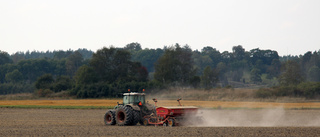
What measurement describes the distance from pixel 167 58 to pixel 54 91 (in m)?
25.4

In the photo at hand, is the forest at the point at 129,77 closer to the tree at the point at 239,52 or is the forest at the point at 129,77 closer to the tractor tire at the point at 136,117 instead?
the tractor tire at the point at 136,117

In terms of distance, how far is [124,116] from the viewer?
25.7 meters

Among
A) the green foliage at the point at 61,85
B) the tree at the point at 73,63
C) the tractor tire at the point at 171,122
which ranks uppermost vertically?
the tree at the point at 73,63

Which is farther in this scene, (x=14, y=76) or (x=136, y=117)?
(x=14, y=76)

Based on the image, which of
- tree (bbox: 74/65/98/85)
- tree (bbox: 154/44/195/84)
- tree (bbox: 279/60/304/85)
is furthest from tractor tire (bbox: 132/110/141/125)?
tree (bbox: 279/60/304/85)

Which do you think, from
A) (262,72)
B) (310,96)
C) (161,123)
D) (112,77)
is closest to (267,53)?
(262,72)

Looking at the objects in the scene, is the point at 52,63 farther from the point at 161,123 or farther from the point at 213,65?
the point at 161,123

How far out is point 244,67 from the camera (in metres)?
177

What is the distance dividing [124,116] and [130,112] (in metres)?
0.90

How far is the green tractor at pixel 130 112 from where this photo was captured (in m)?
25.0

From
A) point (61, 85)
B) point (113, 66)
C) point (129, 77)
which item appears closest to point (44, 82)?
point (61, 85)

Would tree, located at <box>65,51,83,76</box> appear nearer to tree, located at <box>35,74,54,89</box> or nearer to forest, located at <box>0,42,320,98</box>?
forest, located at <box>0,42,320,98</box>

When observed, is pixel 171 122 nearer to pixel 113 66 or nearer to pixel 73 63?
pixel 113 66


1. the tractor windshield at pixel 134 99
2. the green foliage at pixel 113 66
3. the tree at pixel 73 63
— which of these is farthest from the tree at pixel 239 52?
the tractor windshield at pixel 134 99
